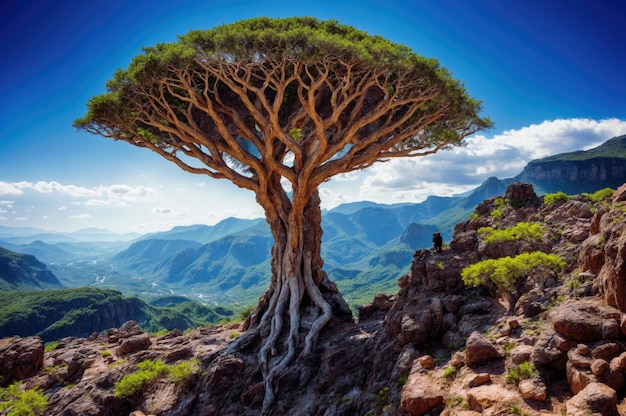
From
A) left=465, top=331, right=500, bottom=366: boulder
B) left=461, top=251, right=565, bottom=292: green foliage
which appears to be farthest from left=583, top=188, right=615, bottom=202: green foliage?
left=465, top=331, right=500, bottom=366: boulder

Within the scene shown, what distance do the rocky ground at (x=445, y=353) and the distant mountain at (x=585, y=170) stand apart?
11135cm

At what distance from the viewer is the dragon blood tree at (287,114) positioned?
1493cm

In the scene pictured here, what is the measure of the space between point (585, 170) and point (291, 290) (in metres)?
158

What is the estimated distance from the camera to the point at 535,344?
7.68 metres

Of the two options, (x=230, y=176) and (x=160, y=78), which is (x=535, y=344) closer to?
(x=230, y=176)

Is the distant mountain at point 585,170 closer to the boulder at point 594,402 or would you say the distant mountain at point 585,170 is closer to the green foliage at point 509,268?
the green foliage at point 509,268

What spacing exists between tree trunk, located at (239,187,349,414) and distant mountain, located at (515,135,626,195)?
108 meters

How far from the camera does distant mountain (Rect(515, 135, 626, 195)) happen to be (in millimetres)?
119438

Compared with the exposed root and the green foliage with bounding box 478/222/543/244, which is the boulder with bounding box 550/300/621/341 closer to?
the green foliage with bounding box 478/222/543/244

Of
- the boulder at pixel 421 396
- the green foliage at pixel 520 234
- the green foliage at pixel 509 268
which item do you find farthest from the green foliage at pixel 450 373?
the green foliage at pixel 520 234

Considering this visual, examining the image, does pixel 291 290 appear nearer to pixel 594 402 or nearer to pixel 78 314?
pixel 594 402

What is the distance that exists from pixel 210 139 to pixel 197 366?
10.5m

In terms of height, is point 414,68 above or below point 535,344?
above

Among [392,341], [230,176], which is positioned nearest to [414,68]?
[230,176]
